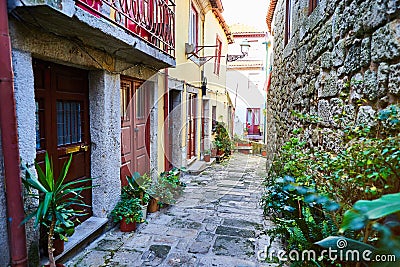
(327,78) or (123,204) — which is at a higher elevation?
(327,78)

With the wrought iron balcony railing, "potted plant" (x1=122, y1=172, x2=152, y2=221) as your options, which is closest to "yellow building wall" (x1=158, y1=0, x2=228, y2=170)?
the wrought iron balcony railing

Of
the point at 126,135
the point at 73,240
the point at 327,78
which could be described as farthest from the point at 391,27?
the point at 126,135

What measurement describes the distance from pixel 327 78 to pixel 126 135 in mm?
3101

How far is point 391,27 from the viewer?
1570 millimetres

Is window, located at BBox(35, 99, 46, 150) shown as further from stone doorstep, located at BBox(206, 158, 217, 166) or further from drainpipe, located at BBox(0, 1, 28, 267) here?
stone doorstep, located at BBox(206, 158, 217, 166)

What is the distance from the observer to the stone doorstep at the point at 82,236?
2888 mm

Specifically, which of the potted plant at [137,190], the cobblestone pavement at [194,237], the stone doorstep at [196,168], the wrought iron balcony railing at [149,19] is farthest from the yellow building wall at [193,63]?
the potted plant at [137,190]

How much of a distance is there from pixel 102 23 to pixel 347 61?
220 centimetres

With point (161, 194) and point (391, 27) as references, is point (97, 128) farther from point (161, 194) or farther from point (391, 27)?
point (391, 27)

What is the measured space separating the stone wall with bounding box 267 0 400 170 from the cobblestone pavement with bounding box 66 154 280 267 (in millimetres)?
1594

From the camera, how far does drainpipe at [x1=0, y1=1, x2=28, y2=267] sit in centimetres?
205

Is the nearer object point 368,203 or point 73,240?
point 368,203

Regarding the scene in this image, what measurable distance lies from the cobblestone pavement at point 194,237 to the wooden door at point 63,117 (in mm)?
690

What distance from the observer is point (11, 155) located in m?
2.16
